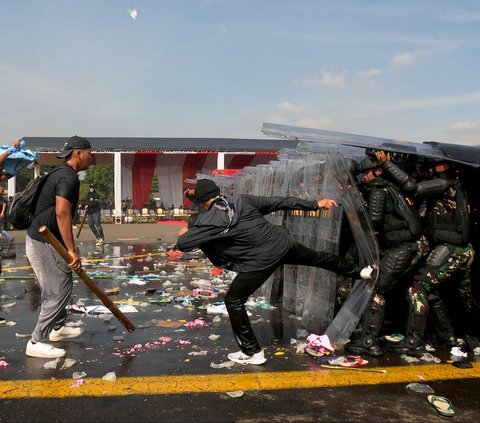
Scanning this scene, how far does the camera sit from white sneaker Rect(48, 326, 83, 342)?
193 inches

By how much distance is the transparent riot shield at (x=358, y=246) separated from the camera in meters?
4.54

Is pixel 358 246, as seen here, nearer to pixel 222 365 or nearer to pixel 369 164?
pixel 369 164

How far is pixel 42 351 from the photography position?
4.34 meters

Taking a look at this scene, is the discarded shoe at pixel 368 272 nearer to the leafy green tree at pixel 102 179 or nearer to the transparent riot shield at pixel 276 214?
the transparent riot shield at pixel 276 214

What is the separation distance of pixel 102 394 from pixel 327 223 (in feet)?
9.47

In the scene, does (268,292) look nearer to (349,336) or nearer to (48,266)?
(349,336)

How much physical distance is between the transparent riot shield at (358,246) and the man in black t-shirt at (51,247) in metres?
2.52

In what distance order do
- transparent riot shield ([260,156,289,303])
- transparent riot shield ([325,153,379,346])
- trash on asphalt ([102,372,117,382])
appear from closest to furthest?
trash on asphalt ([102,372,117,382]) < transparent riot shield ([325,153,379,346]) < transparent riot shield ([260,156,289,303])

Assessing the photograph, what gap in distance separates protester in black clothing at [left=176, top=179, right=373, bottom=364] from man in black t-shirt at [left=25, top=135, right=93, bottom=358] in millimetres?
1058

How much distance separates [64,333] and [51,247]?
3.49ft

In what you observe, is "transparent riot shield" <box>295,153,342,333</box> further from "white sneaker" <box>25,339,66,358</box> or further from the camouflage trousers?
"white sneaker" <box>25,339,66,358</box>

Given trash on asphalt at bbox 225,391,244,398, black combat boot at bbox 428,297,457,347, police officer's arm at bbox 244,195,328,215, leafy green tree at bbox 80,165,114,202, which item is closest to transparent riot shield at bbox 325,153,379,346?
police officer's arm at bbox 244,195,328,215

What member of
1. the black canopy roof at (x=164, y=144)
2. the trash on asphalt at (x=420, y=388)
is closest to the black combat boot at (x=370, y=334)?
the trash on asphalt at (x=420, y=388)

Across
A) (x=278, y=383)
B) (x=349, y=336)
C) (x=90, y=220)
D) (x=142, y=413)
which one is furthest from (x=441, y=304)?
(x=90, y=220)
